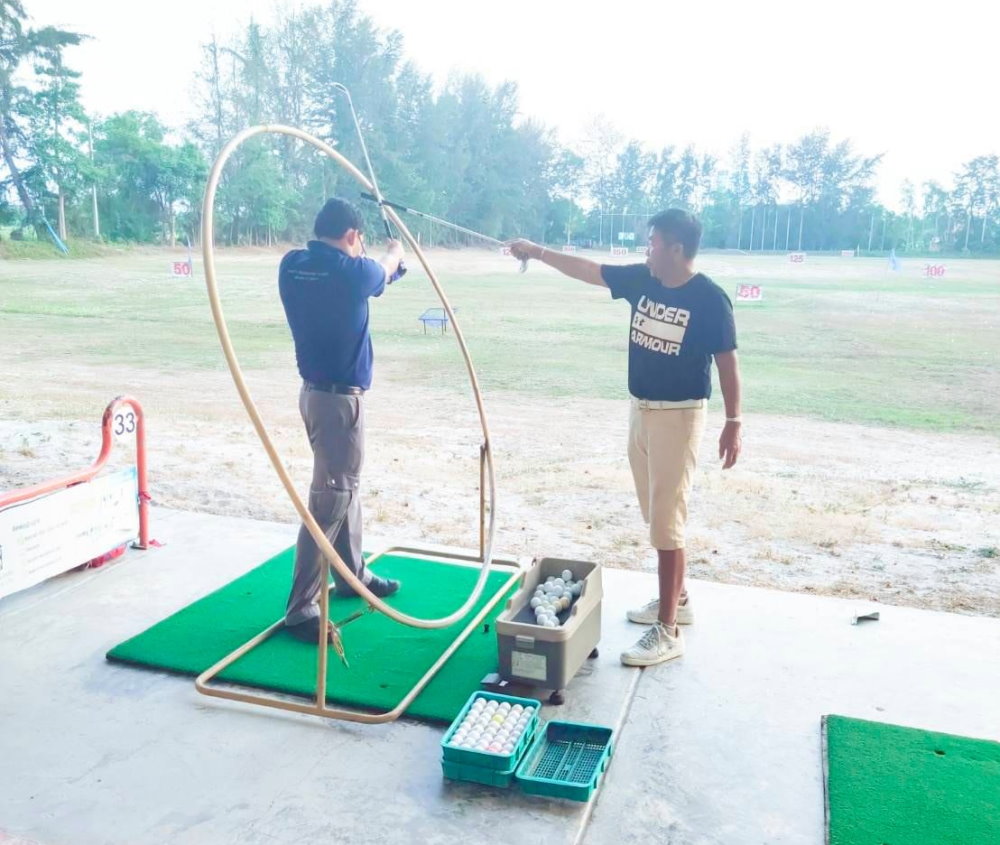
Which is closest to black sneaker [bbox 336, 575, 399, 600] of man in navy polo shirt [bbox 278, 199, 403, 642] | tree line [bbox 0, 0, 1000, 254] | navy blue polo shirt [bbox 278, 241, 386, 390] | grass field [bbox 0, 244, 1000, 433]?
man in navy polo shirt [bbox 278, 199, 403, 642]

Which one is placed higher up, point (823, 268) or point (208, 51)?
point (208, 51)

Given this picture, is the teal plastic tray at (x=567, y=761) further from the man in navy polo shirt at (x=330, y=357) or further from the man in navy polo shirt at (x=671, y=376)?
the man in navy polo shirt at (x=330, y=357)

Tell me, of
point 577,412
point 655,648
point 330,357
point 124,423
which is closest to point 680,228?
point 330,357

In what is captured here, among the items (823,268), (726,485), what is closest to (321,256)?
(726,485)

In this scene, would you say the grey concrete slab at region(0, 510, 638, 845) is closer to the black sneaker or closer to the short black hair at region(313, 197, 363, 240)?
the black sneaker

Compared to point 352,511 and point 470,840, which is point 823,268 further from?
point 470,840

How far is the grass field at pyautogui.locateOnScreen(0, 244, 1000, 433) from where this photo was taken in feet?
36.1

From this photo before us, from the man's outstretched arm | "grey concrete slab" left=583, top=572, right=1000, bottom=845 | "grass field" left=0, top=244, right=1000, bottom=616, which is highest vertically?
the man's outstretched arm

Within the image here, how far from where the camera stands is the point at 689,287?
321cm

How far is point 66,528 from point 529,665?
7.25ft

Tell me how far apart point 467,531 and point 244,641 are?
84.4 inches

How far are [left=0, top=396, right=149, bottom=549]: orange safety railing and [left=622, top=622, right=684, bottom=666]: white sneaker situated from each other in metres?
2.45

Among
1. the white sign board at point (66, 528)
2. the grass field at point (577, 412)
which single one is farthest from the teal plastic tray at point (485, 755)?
the grass field at point (577, 412)

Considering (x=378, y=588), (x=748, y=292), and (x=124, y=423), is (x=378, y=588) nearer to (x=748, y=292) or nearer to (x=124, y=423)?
(x=124, y=423)
